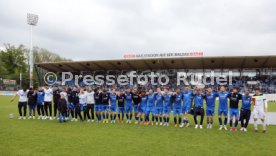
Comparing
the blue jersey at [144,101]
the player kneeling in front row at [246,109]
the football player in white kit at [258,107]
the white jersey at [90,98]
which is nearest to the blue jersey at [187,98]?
the blue jersey at [144,101]

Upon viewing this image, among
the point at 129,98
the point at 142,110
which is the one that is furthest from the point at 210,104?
the point at 129,98

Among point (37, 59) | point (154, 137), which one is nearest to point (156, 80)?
point (154, 137)

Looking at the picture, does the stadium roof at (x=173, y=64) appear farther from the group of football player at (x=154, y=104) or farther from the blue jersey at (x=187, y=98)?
the blue jersey at (x=187, y=98)

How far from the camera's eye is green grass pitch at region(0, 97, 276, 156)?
7.32m

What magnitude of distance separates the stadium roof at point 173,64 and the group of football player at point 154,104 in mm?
21410

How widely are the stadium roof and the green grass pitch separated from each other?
24.0 metres

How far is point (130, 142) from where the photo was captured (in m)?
8.52

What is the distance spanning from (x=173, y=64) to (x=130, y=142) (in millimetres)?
29626

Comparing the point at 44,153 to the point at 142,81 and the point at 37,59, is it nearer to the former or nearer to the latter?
the point at 142,81

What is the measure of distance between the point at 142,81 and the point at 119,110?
26.5 meters

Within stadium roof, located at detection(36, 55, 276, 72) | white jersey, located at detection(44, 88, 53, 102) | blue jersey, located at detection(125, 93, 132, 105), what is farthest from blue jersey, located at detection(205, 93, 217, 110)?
stadium roof, located at detection(36, 55, 276, 72)

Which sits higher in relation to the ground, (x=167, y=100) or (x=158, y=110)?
(x=167, y=100)

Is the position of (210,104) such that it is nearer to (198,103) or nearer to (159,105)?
(198,103)

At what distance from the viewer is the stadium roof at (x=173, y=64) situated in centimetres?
3391
